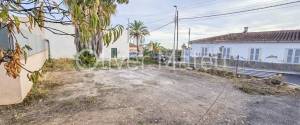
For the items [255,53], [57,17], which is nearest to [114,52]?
[255,53]

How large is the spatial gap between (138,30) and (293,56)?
71.8 feet

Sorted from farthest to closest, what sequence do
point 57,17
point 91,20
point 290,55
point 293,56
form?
point 290,55
point 293,56
point 57,17
point 91,20

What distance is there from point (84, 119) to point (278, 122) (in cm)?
460

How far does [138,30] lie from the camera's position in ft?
108

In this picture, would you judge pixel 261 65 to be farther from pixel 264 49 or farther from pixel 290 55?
pixel 264 49

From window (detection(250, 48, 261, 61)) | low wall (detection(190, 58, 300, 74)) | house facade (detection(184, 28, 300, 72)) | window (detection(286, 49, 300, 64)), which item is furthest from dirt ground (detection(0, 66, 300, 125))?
window (detection(250, 48, 261, 61))

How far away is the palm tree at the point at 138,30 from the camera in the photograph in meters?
32.5

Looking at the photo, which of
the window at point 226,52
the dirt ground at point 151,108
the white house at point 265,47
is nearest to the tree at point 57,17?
the dirt ground at point 151,108

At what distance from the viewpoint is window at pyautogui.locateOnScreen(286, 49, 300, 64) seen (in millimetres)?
15452

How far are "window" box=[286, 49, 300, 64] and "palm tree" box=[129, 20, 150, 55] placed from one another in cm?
2086

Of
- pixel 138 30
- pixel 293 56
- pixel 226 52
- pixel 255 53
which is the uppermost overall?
pixel 138 30

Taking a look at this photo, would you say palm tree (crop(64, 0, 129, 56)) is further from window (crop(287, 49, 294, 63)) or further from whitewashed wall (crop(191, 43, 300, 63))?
window (crop(287, 49, 294, 63))

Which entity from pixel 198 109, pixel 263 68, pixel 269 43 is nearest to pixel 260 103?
pixel 198 109

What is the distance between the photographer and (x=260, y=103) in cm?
666
